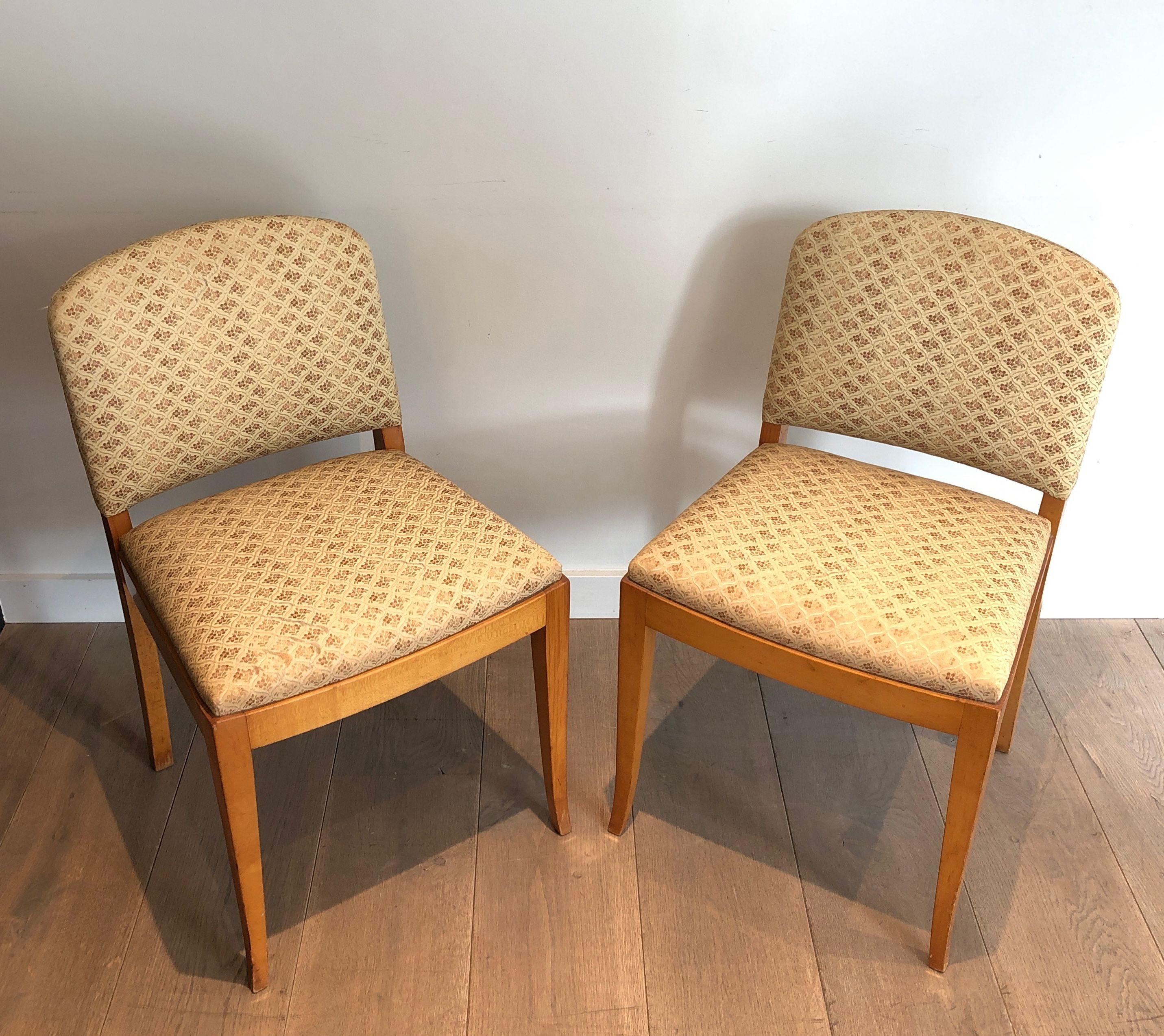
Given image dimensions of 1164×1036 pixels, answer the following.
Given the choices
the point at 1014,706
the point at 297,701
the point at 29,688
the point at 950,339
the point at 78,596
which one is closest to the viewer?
the point at 297,701

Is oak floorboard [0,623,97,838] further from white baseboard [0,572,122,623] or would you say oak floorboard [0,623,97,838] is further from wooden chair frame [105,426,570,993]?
wooden chair frame [105,426,570,993]

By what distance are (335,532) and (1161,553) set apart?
4.88ft

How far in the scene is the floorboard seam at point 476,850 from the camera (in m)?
1.29

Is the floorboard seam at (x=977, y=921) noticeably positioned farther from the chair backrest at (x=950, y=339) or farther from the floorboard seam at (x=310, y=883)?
the floorboard seam at (x=310, y=883)

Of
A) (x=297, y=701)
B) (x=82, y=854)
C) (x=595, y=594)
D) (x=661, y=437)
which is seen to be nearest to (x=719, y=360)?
(x=661, y=437)

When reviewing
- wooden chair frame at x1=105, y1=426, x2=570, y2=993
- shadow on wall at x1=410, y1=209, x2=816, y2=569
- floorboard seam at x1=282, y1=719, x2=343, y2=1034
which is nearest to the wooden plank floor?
floorboard seam at x1=282, y1=719, x2=343, y2=1034

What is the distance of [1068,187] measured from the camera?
154cm

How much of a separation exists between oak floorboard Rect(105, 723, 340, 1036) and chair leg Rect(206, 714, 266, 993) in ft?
0.15

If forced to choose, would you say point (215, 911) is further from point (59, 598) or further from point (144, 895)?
point (59, 598)

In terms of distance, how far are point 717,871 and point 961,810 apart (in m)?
0.38

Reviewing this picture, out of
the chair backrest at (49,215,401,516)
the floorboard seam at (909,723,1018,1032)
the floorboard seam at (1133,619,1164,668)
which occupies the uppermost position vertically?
the chair backrest at (49,215,401,516)

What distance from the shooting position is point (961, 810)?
4.02ft

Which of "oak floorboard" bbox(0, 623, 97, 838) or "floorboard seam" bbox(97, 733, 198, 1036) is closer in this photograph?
"floorboard seam" bbox(97, 733, 198, 1036)

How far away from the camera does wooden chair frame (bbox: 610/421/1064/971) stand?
3.84 feet
